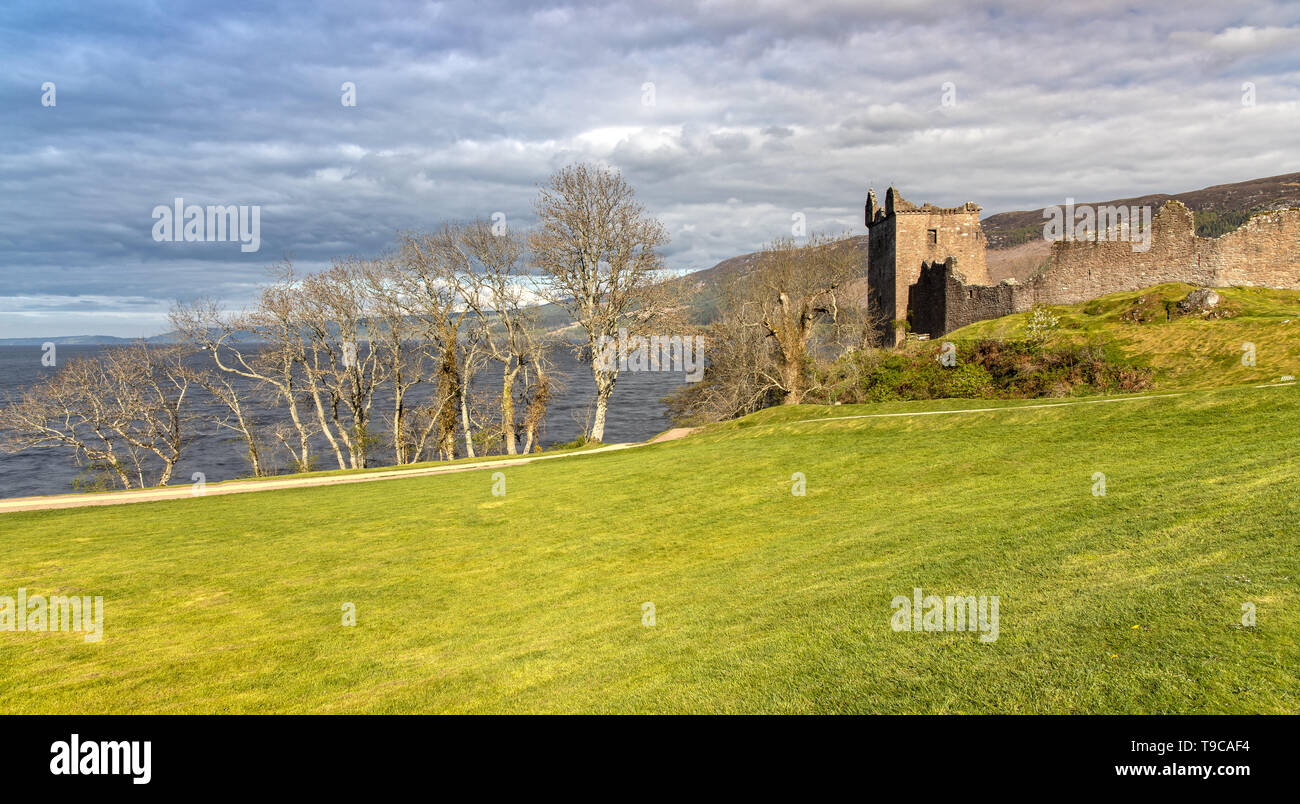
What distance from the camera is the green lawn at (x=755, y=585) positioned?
602 centimetres

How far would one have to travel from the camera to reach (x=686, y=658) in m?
7.40

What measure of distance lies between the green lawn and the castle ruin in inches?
1013

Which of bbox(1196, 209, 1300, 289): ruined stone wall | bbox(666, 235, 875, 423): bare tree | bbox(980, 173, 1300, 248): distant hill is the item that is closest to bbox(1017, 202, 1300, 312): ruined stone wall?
bbox(1196, 209, 1300, 289): ruined stone wall

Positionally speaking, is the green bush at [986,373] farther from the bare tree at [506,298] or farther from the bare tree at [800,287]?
the bare tree at [506,298]

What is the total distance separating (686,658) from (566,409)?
7557 centimetres

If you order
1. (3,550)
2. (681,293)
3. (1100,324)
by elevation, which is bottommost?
(3,550)

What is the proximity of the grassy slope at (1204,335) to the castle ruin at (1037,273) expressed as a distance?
74.9 inches

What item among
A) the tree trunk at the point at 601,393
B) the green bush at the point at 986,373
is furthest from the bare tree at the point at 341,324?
the green bush at the point at 986,373

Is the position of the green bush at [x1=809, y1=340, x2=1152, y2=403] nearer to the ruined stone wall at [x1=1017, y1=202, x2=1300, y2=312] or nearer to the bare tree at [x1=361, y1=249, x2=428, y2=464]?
the ruined stone wall at [x1=1017, y1=202, x2=1300, y2=312]

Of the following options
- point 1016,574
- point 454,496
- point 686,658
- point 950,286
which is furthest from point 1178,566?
point 950,286

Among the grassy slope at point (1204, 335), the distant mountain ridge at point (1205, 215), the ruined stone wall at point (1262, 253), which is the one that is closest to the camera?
the grassy slope at point (1204, 335)

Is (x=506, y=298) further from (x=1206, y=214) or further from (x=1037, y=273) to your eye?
(x=1206, y=214)

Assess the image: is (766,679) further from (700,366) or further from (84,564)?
(700,366)

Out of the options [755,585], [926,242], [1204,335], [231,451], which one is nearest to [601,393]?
[1204,335]
